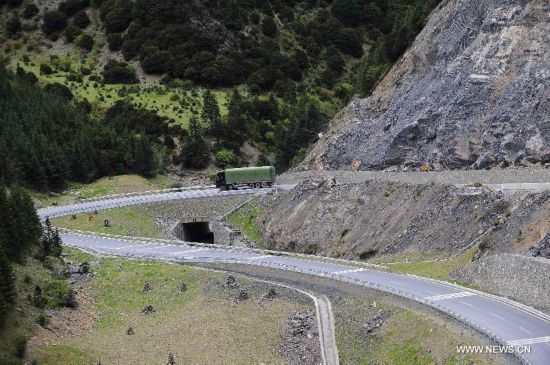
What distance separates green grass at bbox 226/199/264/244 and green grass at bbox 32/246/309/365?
15.2 metres

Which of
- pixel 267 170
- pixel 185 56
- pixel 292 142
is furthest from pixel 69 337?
pixel 185 56

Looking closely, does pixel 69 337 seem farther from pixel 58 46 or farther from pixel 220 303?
pixel 58 46

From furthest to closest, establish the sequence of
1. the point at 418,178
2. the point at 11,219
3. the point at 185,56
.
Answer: the point at 185,56, the point at 418,178, the point at 11,219

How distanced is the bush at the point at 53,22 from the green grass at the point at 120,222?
61598 millimetres

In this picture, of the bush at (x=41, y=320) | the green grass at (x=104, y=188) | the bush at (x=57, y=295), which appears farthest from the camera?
the green grass at (x=104, y=188)

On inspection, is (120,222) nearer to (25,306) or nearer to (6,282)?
(25,306)

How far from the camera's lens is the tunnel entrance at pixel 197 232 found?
245 feet

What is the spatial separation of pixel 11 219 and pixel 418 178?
2555cm

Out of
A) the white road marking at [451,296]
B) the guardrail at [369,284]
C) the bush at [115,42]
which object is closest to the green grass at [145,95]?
the bush at [115,42]

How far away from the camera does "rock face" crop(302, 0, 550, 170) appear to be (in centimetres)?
5953

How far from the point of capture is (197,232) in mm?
77000

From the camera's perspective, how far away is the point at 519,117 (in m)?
59.5

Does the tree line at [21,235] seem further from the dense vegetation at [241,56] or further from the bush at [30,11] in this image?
the bush at [30,11]

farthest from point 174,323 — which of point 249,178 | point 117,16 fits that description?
point 117,16
